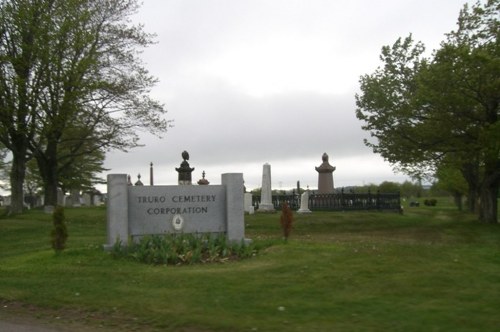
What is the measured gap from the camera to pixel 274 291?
8.98 m

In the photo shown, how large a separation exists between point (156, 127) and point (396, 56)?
13.7 meters

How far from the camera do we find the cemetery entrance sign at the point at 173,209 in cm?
1388

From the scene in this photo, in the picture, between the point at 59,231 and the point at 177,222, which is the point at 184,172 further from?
the point at 59,231

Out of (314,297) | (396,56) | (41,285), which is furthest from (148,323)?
(396,56)

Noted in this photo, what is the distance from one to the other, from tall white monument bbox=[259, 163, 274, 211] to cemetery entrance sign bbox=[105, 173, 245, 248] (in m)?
17.5

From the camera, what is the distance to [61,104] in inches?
1217

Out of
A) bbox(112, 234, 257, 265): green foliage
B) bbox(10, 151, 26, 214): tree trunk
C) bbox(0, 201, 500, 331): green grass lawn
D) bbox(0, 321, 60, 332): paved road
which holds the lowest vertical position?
bbox(0, 321, 60, 332): paved road

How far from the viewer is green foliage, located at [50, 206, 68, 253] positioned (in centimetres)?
1334

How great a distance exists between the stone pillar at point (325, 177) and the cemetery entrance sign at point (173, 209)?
24.0m

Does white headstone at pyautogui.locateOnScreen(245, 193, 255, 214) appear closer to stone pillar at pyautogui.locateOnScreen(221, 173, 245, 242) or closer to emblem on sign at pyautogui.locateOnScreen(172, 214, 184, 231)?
stone pillar at pyautogui.locateOnScreen(221, 173, 245, 242)

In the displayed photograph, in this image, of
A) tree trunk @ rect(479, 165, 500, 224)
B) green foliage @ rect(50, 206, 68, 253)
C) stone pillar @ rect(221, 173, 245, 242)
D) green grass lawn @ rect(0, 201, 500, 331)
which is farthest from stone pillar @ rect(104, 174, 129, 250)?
tree trunk @ rect(479, 165, 500, 224)

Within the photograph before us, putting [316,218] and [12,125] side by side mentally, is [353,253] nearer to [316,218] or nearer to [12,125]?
[316,218]

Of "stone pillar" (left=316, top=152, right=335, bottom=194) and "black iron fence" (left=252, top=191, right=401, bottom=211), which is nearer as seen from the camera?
"black iron fence" (left=252, top=191, right=401, bottom=211)

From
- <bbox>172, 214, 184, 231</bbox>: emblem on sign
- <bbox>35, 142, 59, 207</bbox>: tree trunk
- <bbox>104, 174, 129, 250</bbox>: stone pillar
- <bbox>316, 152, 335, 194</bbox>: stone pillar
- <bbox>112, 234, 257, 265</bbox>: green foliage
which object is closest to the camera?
<bbox>112, 234, 257, 265</bbox>: green foliage
